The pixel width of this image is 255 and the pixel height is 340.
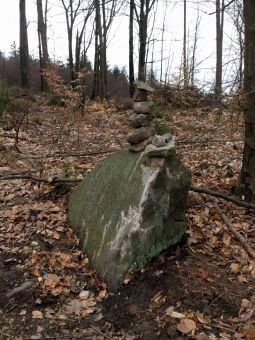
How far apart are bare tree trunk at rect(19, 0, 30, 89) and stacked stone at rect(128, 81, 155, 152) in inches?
606

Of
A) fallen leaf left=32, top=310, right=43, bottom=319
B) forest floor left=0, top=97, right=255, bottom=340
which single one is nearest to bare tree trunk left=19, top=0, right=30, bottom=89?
forest floor left=0, top=97, right=255, bottom=340

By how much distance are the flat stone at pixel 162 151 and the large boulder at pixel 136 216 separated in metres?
0.04

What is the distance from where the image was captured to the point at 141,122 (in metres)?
4.15

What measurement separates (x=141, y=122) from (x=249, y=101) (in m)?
1.39

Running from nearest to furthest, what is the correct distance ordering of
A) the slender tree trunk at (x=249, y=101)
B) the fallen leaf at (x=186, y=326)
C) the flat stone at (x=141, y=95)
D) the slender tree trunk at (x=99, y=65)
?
the fallen leaf at (x=186, y=326)
the flat stone at (x=141, y=95)
the slender tree trunk at (x=249, y=101)
the slender tree trunk at (x=99, y=65)

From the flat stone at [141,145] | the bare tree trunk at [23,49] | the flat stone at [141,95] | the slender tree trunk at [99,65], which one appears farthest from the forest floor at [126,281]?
the bare tree trunk at [23,49]

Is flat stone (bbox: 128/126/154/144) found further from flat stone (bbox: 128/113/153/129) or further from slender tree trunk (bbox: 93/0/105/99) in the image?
slender tree trunk (bbox: 93/0/105/99)

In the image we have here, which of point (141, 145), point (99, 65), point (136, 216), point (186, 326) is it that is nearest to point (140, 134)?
point (141, 145)

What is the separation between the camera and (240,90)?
4602mm

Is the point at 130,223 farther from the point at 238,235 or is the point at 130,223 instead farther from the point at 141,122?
the point at 238,235

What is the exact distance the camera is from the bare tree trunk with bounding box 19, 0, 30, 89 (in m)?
18.5

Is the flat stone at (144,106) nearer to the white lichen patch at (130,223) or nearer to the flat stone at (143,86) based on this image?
the flat stone at (143,86)

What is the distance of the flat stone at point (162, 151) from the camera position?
3.83m

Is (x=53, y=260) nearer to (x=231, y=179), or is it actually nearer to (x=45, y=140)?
(x=231, y=179)
